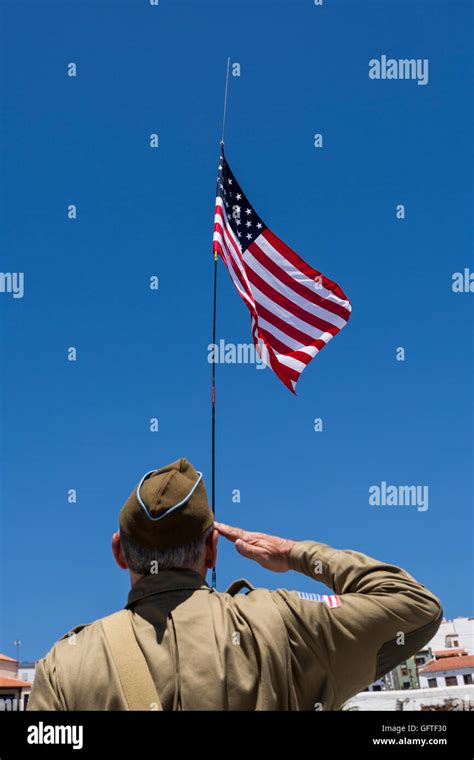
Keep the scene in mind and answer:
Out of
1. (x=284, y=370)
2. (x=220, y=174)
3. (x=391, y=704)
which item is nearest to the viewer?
(x=284, y=370)

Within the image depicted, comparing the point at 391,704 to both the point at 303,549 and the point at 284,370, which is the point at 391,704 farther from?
the point at 303,549

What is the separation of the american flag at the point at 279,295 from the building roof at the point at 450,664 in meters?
55.8

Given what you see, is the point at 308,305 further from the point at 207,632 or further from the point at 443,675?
the point at 443,675

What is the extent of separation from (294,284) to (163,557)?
24.6 feet

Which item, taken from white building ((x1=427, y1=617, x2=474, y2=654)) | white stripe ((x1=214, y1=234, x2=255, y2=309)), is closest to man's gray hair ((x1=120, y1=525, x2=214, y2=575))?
white stripe ((x1=214, y1=234, x2=255, y2=309))

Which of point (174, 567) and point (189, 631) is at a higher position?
point (174, 567)

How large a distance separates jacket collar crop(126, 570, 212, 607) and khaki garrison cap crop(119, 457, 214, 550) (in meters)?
0.08

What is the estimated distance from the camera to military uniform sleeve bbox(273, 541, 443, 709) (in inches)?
91.0

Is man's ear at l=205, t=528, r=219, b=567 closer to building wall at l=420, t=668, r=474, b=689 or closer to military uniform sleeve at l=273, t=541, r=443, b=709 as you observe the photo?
military uniform sleeve at l=273, t=541, r=443, b=709

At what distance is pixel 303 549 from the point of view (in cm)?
262
